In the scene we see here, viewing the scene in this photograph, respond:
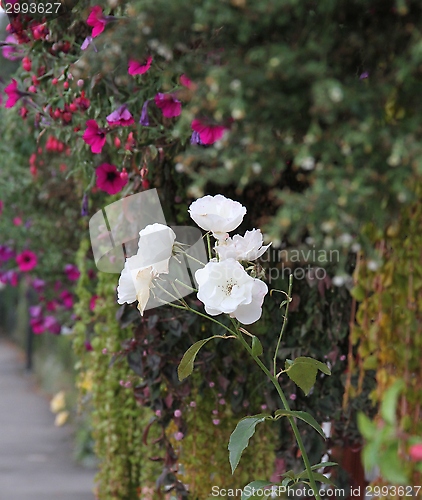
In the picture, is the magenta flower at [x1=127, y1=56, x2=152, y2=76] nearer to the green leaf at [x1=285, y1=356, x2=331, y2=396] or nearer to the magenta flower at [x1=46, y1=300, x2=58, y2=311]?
the green leaf at [x1=285, y1=356, x2=331, y2=396]

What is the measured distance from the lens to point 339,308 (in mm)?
1908

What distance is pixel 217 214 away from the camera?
119 cm

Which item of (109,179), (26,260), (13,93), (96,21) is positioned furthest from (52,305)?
(96,21)

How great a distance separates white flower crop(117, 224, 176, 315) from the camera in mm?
1155

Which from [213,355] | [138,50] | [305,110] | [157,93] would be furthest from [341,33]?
[213,355]

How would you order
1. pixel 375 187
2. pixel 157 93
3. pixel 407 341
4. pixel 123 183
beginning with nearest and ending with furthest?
1. pixel 375 187
2. pixel 407 341
3. pixel 157 93
4. pixel 123 183

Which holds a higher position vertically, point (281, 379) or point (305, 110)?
point (305, 110)

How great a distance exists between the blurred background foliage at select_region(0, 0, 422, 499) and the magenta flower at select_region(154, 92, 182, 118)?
2 centimetres

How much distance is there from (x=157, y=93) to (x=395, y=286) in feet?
2.38

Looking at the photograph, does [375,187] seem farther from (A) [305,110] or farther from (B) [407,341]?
(B) [407,341]

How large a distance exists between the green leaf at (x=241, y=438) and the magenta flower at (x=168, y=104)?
2.07 ft

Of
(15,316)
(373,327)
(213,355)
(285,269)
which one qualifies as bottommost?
(15,316)

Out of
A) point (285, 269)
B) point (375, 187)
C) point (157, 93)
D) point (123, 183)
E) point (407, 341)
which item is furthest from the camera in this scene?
point (285, 269)

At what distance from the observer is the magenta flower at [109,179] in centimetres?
177
